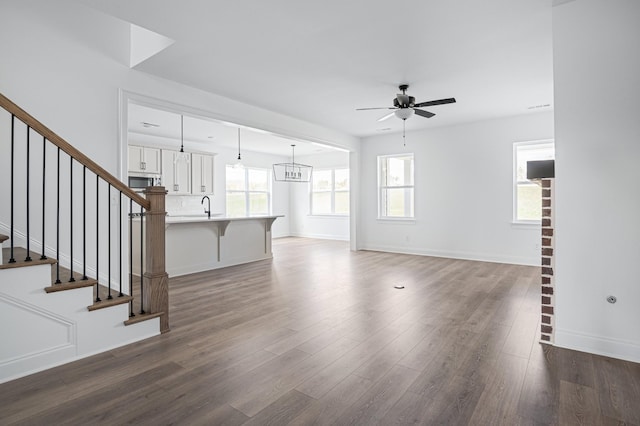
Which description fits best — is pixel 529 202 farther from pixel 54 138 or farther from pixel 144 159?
pixel 144 159

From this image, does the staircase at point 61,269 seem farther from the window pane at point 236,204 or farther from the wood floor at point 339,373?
the window pane at point 236,204

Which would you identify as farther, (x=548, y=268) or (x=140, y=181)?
(x=140, y=181)

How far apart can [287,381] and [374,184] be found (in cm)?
636

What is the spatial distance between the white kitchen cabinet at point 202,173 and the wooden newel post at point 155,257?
5.63m

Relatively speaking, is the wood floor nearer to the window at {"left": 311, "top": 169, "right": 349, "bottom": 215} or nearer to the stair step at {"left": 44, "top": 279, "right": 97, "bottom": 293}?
the stair step at {"left": 44, "top": 279, "right": 97, "bottom": 293}

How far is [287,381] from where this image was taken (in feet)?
7.17

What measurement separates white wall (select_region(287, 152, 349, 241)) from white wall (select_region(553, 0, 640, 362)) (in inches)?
298

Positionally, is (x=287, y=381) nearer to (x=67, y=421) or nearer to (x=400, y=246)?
(x=67, y=421)

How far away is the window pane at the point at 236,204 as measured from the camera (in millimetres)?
9617

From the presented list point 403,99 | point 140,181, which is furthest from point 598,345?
point 140,181

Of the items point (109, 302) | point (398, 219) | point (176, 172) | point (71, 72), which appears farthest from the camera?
point (176, 172)

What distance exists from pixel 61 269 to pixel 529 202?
683cm

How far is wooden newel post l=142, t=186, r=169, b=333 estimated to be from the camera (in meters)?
2.95

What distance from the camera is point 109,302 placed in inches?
104
